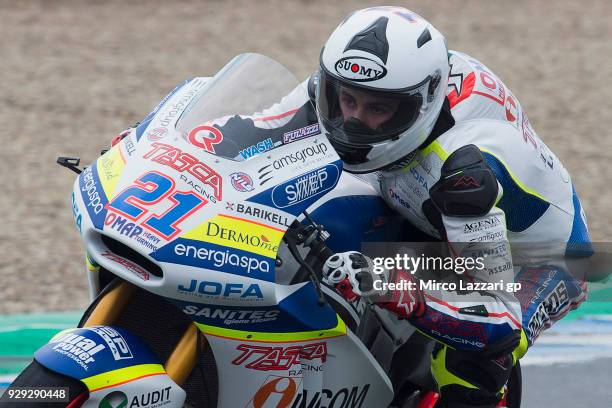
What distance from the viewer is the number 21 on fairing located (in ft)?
12.1

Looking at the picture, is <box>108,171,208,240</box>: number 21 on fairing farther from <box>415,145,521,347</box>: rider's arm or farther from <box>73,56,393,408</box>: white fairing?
<box>415,145,521,347</box>: rider's arm

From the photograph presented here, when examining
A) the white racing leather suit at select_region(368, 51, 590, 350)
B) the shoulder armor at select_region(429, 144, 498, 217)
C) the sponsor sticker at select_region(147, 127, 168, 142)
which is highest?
the sponsor sticker at select_region(147, 127, 168, 142)

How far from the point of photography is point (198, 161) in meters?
3.91

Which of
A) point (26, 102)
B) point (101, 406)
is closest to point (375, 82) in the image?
point (101, 406)

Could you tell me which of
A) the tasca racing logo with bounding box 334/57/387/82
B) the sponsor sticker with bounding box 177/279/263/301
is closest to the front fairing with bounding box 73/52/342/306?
the sponsor sticker with bounding box 177/279/263/301

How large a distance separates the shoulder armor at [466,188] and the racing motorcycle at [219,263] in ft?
1.22

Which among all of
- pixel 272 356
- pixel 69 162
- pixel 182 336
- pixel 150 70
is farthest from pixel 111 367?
pixel 150 70

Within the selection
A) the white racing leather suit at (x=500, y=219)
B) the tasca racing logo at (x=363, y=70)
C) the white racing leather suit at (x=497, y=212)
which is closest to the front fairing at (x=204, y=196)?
the white racing leather suit at (x=497, y=212)

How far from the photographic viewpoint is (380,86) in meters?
4.16

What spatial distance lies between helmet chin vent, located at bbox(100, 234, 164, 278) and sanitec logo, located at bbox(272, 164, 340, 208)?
0.46 m

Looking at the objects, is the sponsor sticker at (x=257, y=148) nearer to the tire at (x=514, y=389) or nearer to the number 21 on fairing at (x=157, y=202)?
the number 21 on fairing at (x=157, y=202)

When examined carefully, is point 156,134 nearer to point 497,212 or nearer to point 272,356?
point 272,356

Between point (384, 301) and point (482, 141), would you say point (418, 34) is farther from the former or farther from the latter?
point (384, 301)

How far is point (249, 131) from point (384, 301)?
0.76m
